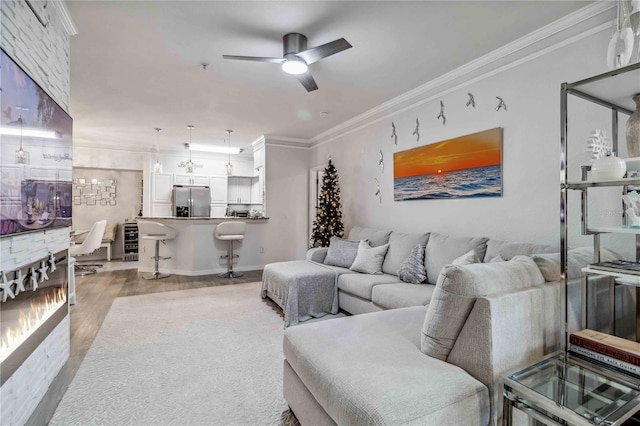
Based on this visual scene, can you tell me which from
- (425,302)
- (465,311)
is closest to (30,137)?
(465,311)

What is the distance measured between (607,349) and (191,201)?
7.67 metres

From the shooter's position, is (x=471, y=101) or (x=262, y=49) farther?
(x=471, y=101)

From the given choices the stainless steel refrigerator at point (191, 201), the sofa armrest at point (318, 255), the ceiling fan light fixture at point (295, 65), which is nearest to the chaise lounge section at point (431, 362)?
the ceiling fan light fixture at point (295, 65)

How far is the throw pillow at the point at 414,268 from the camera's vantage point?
126 inches

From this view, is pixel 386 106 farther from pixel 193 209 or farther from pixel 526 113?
pixel 193 209

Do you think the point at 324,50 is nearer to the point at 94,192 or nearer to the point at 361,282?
the point at 361,282

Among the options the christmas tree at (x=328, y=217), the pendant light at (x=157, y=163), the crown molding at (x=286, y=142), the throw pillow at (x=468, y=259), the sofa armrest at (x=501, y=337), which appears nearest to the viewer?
the sofa armrest at (x=501, y=337)

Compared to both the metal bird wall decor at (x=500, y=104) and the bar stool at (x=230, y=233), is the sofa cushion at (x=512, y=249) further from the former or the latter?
the bar stool at (x=230, y=233)

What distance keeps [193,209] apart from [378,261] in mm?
5493

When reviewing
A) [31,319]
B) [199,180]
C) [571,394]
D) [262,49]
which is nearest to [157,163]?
[199,180]

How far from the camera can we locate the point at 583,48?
2.47 meters

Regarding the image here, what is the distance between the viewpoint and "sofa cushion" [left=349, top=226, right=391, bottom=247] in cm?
412

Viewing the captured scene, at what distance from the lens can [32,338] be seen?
1900 millimetres

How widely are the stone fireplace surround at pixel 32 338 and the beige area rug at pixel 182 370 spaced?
20cm
